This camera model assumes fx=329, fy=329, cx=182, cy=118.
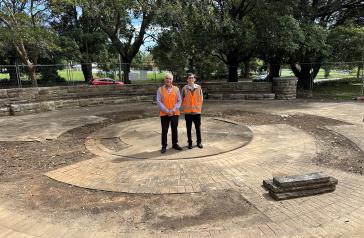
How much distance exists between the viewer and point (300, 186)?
4684 mm

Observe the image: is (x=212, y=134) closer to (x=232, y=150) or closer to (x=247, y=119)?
(x=232, y=150)

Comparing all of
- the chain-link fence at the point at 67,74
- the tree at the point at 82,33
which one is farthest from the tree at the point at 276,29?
the tree at the point at 82,33

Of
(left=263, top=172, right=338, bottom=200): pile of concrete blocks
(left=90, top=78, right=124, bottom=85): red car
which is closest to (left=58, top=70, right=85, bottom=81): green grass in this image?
(left=90, top=78, right=124, bottom=85): red car

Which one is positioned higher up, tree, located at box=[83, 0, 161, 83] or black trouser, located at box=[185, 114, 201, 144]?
tree, located at box=[83, 0, 161, 83]

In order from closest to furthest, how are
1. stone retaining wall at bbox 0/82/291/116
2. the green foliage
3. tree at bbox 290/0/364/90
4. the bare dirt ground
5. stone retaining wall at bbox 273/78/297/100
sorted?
the bare dirt ground, stone retaining wall at bbox 0/82/291/116, tree at bbox 290/0/364/90, stone retaining wall at bbox 273/78/297/100, the green foliage

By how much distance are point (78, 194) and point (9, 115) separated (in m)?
8.92

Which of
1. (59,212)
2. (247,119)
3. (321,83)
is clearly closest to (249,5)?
(247,119)

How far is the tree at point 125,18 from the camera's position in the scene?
13.9 metres

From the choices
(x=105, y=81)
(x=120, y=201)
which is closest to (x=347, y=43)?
(x=105, y=81)

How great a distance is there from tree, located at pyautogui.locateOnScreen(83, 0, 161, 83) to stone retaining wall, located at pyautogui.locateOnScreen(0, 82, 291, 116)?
1832mm

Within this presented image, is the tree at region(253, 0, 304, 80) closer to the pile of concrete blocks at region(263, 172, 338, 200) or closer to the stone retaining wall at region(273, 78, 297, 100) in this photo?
the stone retaining wall at region(273, 78, 297, 100)

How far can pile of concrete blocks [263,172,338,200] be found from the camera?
4.60 meters

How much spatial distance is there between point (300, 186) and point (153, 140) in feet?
12.8

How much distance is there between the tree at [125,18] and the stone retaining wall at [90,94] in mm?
1832
